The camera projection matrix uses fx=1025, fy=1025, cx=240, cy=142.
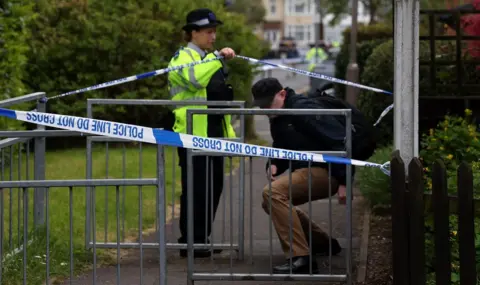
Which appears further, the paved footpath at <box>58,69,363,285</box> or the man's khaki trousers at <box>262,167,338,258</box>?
the paved footpath at <box>58,69,363,285</box>

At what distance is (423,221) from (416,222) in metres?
0.04

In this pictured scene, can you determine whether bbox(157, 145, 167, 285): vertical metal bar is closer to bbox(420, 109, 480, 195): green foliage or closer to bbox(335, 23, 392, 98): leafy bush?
bbox(420, 109, 480, 195): green foliage

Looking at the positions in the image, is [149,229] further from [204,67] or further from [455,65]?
[455,65]

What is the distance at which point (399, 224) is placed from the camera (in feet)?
17.1

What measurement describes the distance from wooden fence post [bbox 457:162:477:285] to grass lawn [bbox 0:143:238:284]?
173 cm

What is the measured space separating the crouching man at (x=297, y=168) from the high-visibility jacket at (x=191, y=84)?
0.66 metres

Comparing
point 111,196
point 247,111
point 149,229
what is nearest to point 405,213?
point 247,111

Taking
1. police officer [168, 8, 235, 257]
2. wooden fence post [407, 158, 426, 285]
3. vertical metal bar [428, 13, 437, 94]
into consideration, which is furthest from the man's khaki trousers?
vertical metal bar [428, 13, 437, 94]

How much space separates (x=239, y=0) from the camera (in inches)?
2392

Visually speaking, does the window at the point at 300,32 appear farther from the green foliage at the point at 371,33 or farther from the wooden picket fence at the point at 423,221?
the wooden picket fence at the point at 423,221

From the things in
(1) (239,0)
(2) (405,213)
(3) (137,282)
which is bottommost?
(3) (137,282)

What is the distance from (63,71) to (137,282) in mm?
8741

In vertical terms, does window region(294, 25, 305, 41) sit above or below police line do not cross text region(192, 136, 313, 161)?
above

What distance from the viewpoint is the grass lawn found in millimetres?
7043
